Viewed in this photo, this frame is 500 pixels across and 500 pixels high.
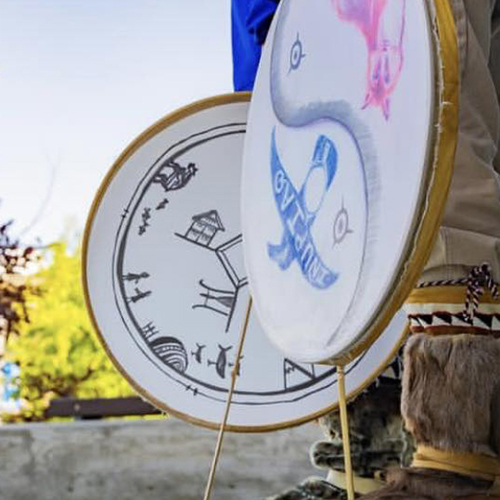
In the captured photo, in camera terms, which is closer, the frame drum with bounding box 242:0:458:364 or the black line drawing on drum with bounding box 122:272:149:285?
the frame drum with bounding box 242:0:458:364

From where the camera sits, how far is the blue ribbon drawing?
148 cm

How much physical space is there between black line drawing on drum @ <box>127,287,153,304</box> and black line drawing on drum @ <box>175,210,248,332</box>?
0.08m

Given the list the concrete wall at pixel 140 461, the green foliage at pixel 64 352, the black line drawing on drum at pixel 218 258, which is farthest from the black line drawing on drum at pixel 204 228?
Result: the green foliage at pixel 64 352

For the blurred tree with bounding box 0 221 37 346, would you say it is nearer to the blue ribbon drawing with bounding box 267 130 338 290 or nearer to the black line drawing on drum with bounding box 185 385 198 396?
the black line drawing on drum with bounding box 185 385 198 396

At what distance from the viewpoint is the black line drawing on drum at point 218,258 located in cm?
203

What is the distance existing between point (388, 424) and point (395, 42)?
0.80m

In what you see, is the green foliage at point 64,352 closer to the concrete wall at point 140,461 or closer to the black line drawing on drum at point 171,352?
the concrete wall at point 140,461

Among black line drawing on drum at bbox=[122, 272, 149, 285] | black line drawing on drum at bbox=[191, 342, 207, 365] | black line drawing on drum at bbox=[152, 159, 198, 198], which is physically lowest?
black line drawing on drum at bbox=[191, 342, 207, 365]

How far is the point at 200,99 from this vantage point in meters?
2.00

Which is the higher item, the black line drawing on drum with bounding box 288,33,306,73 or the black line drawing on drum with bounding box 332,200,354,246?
the black line drawing on drum with bounding box 288,33,306,73

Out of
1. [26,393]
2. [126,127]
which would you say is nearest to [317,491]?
[26,393]

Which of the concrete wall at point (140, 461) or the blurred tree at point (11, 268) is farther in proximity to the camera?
the concrete wall at point (140, 461)

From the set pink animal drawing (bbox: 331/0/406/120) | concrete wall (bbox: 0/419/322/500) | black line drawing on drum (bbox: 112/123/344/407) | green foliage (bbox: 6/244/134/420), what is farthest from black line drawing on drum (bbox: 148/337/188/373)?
green foliage (bbox: 6/244/134/420)

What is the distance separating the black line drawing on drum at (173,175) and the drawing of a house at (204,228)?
0.06m
